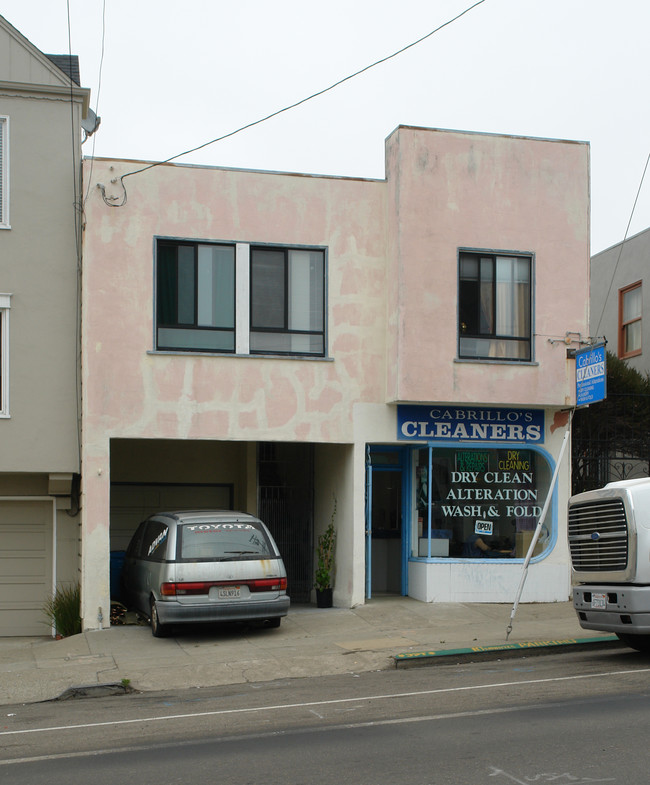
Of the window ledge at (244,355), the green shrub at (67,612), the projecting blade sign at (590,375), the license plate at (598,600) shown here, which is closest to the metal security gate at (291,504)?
the window ledge at (244,355)

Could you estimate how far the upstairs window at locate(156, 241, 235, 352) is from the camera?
15008mm

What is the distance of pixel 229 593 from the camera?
13.0 metres

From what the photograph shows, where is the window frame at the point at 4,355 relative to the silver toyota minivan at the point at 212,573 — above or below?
above

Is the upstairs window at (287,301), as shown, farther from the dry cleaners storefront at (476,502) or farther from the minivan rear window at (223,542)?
the minivan rear window at (223,542)

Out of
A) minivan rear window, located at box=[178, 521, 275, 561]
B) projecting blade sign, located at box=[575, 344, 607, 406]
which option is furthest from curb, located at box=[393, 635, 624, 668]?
projecting blade sign, located at box=[575, 344, 607, 406]

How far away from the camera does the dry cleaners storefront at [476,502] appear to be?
15508 mm

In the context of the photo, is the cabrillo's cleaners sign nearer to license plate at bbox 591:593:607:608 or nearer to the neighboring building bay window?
the neighboring building bay window

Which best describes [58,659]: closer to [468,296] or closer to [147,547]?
[147,547]

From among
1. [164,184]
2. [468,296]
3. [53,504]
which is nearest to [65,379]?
[53,504]

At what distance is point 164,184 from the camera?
15.0m

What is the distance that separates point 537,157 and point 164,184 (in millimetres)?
5923

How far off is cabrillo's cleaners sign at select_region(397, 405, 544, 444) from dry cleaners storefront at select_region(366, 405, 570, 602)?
2 cm

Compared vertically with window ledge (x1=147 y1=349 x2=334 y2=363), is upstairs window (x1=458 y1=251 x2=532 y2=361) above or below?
above

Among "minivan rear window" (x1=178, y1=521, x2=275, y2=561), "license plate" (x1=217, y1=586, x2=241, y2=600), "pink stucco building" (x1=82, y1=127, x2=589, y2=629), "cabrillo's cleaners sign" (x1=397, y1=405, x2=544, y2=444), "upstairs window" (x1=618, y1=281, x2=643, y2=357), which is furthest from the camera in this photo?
"upstairs window" (x1=618, y1=281, x2=643, y2=357)
